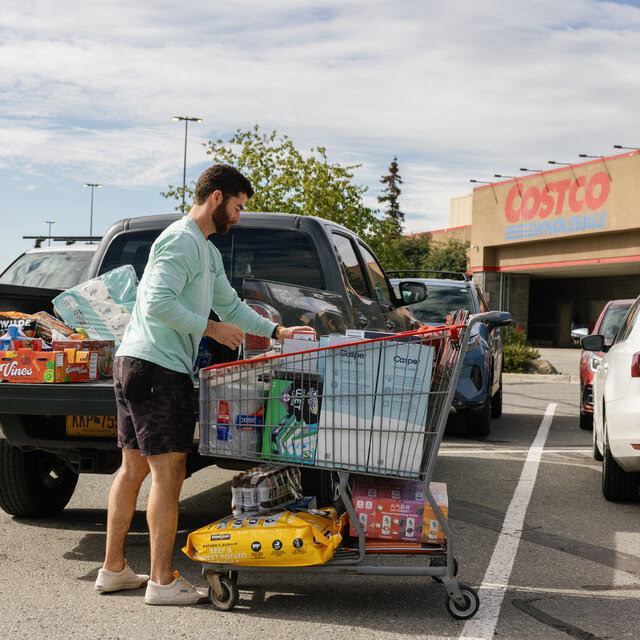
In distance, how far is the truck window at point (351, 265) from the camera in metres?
6.23

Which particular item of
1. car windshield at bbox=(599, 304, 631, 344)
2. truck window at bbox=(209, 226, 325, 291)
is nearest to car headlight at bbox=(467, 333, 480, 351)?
car windshield at bbox=(599, 304, 631, 344)

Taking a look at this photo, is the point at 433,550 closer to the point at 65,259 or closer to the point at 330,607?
the point at 330,607

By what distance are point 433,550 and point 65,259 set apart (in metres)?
8.66

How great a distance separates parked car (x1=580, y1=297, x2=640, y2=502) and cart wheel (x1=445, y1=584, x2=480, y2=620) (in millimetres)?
2475

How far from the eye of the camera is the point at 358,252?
23.0 feet

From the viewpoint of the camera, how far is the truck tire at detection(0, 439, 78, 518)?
5.47 m

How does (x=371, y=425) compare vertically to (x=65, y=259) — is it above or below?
below

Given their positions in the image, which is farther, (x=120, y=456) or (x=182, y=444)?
(x=120, y=456)

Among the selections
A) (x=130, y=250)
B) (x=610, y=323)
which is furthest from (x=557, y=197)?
(x=130, y=250)

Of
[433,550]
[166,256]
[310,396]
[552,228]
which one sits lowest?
[433,550]

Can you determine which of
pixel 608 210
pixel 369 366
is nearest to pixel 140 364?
pixel 369 366

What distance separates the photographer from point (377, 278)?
756cm

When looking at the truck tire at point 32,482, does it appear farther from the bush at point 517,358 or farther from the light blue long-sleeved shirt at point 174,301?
the bush at point 517,358

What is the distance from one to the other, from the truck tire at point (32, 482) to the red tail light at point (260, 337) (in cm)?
156
